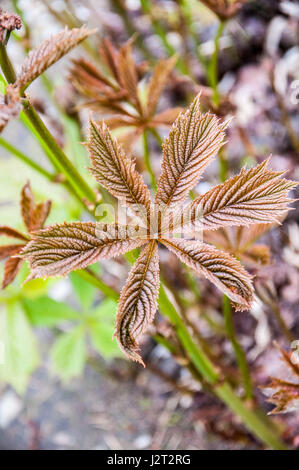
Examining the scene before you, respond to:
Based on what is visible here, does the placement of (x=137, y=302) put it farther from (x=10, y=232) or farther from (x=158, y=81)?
(x=158, y=81)

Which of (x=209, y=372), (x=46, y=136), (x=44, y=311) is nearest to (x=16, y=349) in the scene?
(x=44, y=311)

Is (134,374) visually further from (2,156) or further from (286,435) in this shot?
(2,156)

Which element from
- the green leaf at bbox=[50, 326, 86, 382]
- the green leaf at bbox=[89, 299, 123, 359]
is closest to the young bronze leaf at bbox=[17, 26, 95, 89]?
the green leaf at bbox=[89, 299, 123, 359]

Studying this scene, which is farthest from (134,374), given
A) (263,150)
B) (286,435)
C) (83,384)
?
(263,150)

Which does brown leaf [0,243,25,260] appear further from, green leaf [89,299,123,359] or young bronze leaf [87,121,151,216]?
green leaf [89,299,123,359]

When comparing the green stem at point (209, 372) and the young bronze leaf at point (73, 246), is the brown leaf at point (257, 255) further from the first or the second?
the young bronze leaf at point (73, 246)

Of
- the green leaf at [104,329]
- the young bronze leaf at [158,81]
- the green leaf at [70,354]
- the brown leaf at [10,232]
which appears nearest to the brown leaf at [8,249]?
the brown leaf at [10,232]
